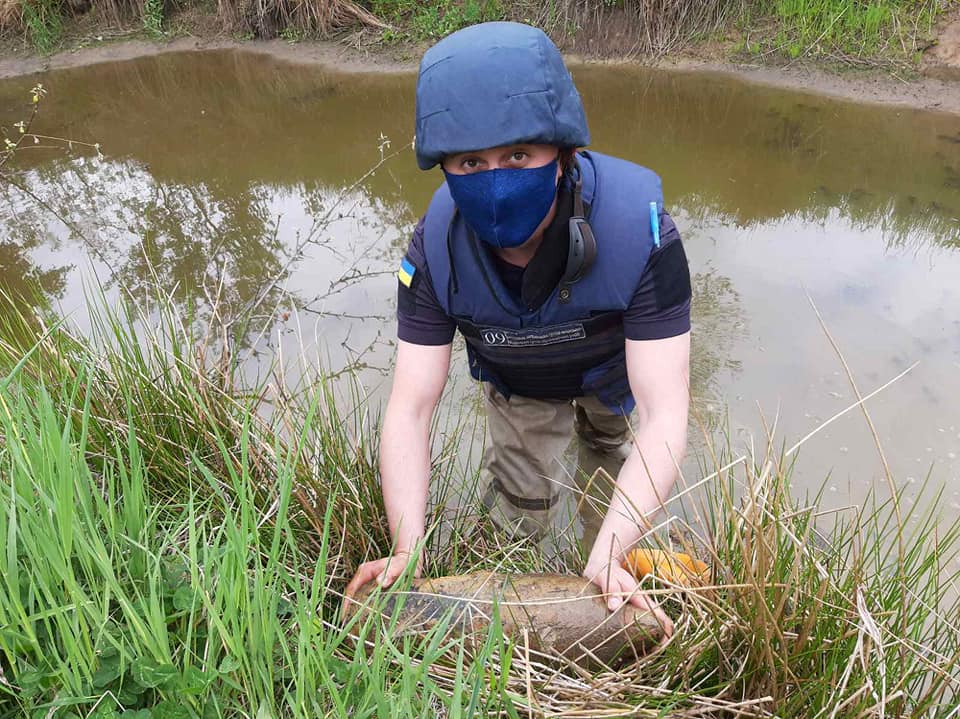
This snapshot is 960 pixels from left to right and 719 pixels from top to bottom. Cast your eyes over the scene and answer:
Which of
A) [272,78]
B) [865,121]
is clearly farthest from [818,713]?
[272,78]

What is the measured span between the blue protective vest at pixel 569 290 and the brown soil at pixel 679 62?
534 cm

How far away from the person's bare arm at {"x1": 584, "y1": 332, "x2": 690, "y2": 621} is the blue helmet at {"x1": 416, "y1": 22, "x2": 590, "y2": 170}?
649 mm

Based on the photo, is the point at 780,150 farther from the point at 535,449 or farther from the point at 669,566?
the point at 669,566

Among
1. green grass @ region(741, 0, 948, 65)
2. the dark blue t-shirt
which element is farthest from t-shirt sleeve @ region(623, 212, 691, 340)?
green grass @ region(741, 0, 948, 65)

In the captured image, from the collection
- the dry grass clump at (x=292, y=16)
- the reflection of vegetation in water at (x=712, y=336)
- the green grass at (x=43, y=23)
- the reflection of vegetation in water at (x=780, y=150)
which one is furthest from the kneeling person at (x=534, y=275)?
the green grass at (x=43, y=23)

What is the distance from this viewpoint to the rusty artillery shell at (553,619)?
1628 millimetres

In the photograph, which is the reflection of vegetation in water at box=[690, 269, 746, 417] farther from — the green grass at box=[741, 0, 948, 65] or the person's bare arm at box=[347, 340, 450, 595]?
the green grass at box=[741, 0, 948, 65]

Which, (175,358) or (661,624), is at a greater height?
(175,358)

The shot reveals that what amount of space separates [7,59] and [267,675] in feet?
35.6

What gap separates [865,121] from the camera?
5844 millimetres

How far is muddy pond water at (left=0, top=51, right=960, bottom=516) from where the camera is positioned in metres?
3.42

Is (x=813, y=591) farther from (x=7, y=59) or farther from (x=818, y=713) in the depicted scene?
(x=7, y=59)

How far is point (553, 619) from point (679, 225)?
3.60m

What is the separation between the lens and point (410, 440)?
207 cm
